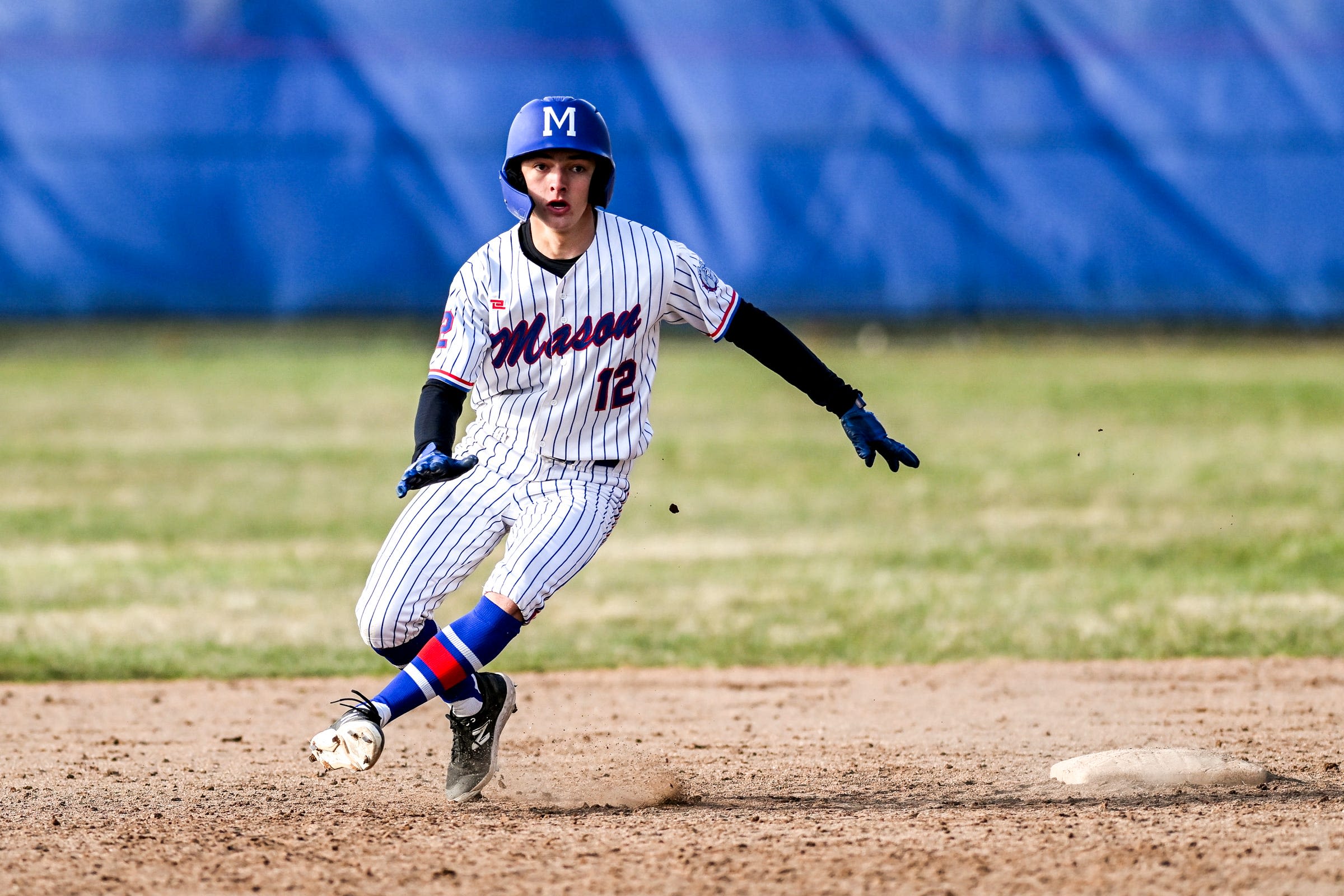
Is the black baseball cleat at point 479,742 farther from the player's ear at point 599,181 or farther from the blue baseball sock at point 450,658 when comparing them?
the player's ear at point 599,181

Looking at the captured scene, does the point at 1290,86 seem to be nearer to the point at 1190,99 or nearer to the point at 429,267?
the point at 1190,99

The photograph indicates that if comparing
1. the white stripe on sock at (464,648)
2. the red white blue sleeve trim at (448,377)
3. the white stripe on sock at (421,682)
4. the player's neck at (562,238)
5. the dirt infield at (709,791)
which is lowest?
the dirt infield at (709,791)

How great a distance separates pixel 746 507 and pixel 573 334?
19.4 feet

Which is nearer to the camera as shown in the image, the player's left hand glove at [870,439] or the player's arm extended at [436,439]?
the player's arm extended at [436,439]

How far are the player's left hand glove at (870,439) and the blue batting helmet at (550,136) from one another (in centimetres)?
87

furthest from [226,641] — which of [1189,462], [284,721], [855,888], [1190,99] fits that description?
[1190,99]

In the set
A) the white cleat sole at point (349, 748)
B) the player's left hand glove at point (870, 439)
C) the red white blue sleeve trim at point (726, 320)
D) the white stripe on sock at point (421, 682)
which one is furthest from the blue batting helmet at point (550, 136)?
the white cleat sole at point (349, 748)

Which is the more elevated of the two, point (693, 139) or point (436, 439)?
point (693, 139)

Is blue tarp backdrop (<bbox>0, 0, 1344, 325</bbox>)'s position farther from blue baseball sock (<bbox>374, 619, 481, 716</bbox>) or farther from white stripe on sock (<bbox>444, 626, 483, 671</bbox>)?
white stripe on sock (<bbox>444, 626, 483, 671</bbox>)

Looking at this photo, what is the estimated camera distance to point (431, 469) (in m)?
3.88

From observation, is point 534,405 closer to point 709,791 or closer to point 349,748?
point 349,748

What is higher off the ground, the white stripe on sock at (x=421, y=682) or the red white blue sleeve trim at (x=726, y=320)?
the red white blue sleeve trim at (x=726, y=320)

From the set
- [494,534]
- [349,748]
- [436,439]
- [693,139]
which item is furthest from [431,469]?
[693,139]

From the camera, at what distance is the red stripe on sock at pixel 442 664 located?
4.06 meters
